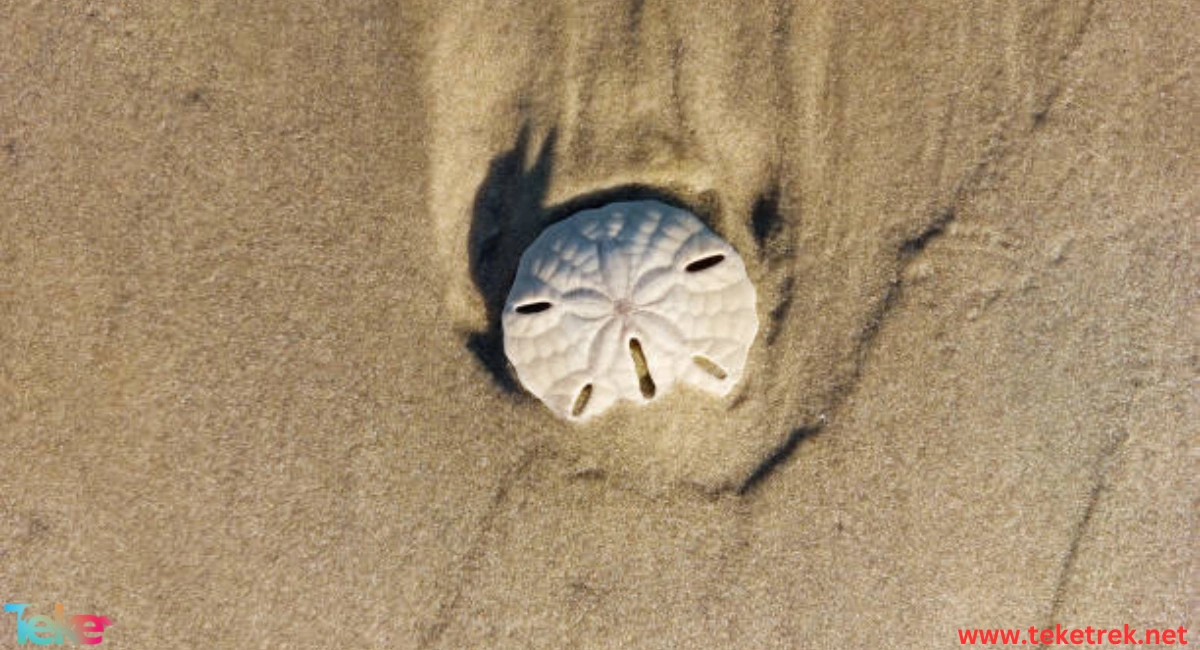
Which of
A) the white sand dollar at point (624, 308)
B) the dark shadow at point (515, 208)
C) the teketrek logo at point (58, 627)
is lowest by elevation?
the teketrek logo at point (58, 627)

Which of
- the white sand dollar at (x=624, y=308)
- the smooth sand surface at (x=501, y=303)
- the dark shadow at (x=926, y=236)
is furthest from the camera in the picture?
the dark shadow at (x=926, y=236)

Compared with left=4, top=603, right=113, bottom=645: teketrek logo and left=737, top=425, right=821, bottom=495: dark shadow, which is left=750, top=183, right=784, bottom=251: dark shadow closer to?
left=737, top=425, right=821, bottom=495: dark shadow

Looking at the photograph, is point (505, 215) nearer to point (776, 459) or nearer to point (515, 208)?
point (515, 208)

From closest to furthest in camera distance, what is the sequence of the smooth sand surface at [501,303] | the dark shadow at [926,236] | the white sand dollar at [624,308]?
the white sand dollar at [624,308] → the smooth sand surface at [501,303] → the dark shadow at [926,236]

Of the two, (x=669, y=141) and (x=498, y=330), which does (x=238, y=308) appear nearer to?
(x=498, y=330)

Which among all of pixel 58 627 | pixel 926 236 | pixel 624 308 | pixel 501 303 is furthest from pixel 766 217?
pixel 58 627

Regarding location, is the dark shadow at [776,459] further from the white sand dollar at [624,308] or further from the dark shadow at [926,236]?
the dark shadow at [926,236]

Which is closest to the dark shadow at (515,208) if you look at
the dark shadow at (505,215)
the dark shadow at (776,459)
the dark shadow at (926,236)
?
the dark shadow at (505,215)
